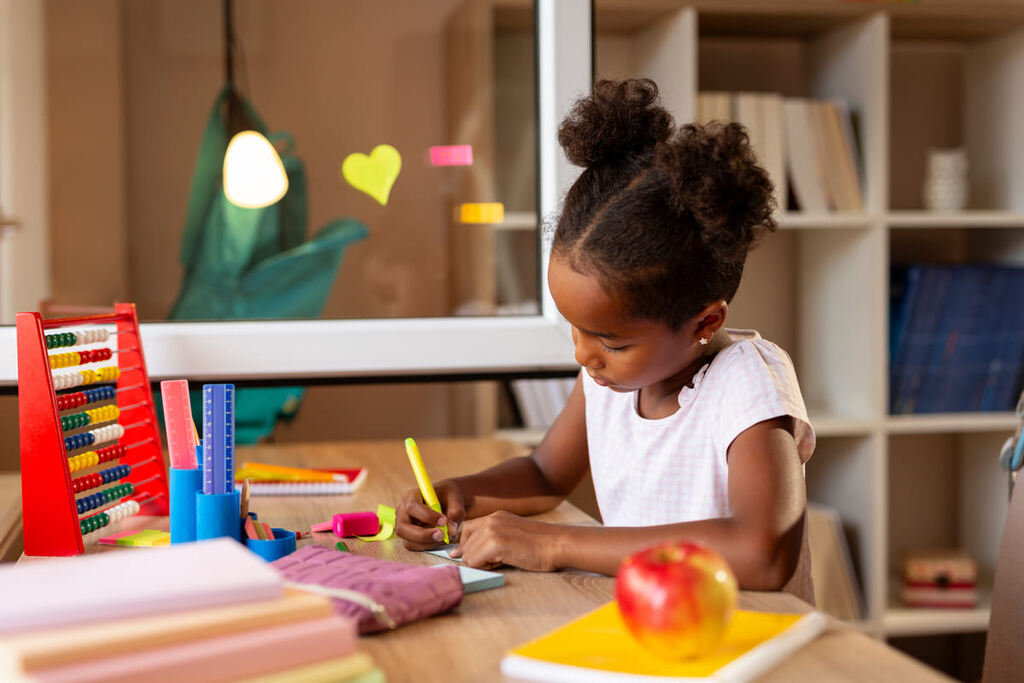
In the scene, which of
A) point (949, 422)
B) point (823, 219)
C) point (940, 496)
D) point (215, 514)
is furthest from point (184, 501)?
point (940, 496)

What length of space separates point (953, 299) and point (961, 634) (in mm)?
817

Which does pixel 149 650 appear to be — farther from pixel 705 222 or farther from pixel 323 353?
pixel 323 353

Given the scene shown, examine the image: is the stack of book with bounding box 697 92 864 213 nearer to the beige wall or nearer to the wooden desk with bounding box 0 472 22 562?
the beige wall

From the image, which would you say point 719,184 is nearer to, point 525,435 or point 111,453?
point 111,453

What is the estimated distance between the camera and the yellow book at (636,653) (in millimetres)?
548

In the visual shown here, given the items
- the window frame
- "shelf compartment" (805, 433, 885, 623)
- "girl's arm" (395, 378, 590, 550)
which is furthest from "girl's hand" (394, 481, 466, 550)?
"shelf compartment" (805, 433, 885, 623)

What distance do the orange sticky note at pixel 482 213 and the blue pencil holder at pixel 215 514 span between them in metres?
0.75

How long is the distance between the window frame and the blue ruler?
18.3 inches

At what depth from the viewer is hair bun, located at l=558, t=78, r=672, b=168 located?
0.98 meters

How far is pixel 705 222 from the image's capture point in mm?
848

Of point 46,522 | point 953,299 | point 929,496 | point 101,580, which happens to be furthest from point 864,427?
point 101,580

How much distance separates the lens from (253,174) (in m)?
1.44

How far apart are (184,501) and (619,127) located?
20.7 inches

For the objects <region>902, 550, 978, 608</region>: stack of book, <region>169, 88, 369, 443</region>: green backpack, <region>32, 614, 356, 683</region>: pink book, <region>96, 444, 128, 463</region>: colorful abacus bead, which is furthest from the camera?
<region>902, 550, 978, 608</region>: stack of book
